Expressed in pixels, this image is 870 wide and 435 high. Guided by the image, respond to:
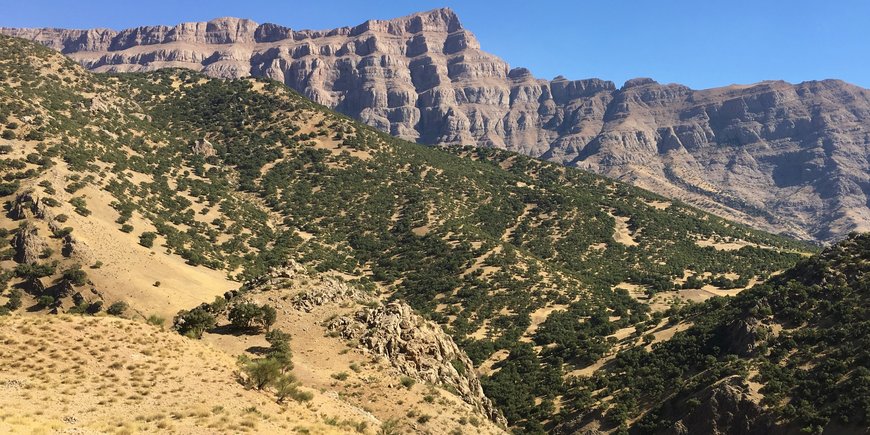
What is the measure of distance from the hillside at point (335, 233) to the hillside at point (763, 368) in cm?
514

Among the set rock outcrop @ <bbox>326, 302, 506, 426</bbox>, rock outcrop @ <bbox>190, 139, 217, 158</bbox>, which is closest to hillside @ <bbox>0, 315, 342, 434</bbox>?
rock outcrop @ <bbox>326, 302, 506, 426</bbox>

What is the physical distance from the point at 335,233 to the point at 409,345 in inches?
2534

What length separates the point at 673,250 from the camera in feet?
367

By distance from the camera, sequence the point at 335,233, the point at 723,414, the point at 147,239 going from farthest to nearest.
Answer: the point at 335,233, the point at 147,239, the point at 723,414

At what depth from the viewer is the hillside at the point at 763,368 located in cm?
4253

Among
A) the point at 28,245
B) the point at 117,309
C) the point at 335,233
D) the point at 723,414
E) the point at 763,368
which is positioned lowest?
the point at 723,414

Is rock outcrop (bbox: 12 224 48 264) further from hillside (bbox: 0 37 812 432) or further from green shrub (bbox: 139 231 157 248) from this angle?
green shrub (bbox: 139 231 157 248)

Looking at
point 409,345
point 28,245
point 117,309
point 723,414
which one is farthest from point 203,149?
point 723,414

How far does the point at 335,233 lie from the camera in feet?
338

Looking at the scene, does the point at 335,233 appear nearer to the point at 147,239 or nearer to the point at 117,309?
the point at 147,239

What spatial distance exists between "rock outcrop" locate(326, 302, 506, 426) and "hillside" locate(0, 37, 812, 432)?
0.25m

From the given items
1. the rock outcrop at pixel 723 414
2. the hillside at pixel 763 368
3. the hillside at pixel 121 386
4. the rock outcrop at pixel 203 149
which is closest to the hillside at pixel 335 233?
the rock outcrop at pixel 203 149

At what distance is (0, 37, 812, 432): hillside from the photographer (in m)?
55.3

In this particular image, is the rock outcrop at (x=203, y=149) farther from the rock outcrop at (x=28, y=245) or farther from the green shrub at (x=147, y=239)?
the rock outcrop at (x=28, y=245)
